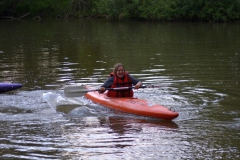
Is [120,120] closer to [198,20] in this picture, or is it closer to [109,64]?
[109,64]

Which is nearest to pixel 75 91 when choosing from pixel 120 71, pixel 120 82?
pixel 120 82

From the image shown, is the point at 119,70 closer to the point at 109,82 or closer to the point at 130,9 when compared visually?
the point at 109,82

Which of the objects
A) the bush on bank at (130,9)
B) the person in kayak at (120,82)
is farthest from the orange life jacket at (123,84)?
the bush on bank at (130,9)

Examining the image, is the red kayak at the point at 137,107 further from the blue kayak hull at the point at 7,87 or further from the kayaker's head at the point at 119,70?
the blue kayak hull at the point at 7,87

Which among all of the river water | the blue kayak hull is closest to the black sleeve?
the river water

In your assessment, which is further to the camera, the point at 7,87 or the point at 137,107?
the point at 7,87

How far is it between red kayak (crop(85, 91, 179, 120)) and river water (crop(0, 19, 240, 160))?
0.43ft

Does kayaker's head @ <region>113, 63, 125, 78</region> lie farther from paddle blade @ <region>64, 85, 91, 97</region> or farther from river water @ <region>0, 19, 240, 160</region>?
paddle blade @ <region>64, 85, 91, 97</region>

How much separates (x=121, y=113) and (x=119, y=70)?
97 cm

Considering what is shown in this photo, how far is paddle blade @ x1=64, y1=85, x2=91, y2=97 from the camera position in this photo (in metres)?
11.2

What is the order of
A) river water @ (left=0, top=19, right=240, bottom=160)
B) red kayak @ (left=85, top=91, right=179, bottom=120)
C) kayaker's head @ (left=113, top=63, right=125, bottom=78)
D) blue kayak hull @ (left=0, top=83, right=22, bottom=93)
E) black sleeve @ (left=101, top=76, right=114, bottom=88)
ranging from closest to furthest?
1. river water @ (left=0, top=19, right=240, bottom=160)
2. red kayak @ (left=85, top=91, right=179, bottom=120)
3. kayaker's head @ (left=113, top=63, right=125, bottom=78)
4. black sleeve @ (left=101, top=76, right=114, bottom=88)
5. blue kayak hull @ (left=0, top=83, right=22, bottom=93)

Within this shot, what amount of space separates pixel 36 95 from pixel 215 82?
4828 millimetres

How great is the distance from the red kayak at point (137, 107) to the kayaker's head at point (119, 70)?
54 cm

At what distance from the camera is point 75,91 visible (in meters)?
11.2
